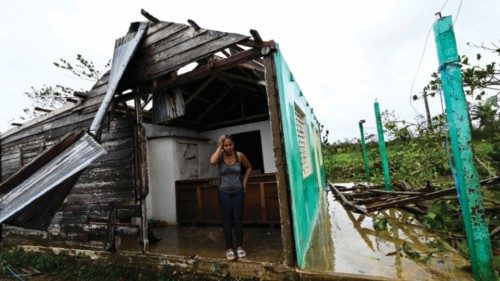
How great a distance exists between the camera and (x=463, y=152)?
2.69 m

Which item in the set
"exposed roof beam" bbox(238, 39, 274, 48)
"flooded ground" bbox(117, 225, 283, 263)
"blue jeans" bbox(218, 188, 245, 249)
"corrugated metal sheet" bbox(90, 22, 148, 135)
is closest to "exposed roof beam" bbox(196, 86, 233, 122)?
"corrugated metal sheet" bbox(90, 22, 148, 135)

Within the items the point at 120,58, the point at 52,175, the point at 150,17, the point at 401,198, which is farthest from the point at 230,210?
the point at 401,198

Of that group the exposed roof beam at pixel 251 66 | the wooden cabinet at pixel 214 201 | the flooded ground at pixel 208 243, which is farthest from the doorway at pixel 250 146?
the exposed roof beam at pixel 251 66

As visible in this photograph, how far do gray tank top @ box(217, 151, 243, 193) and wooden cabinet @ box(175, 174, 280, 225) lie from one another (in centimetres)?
228

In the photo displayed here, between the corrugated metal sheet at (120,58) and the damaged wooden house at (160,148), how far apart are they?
1.0 inches

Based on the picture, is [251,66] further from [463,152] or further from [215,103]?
[215,103]

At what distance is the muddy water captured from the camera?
10.6ft

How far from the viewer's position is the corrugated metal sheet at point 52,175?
314 centimetres

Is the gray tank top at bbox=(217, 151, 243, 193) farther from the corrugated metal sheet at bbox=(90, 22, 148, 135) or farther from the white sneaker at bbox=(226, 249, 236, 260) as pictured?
the corrugated metal sheet at bbox=(90, 22, 148, 135)

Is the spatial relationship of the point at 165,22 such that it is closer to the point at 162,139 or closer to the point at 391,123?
the point at 162,139

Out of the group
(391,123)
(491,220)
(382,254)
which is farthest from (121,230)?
(491,220)

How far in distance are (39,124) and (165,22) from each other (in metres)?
4.73

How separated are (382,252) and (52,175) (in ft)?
15.0

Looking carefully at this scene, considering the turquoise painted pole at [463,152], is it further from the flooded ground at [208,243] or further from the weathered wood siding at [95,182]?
the weathered wood siding at [95,182]
